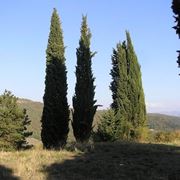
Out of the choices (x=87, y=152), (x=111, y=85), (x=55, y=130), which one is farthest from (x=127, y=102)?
(x=87, y=152)

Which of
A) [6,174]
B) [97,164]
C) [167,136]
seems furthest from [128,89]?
[6,174]

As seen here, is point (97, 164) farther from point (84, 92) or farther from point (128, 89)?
point (128, 89)

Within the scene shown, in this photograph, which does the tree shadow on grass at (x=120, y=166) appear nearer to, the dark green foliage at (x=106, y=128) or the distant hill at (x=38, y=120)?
the dark green foliage at (x=106, y=128)

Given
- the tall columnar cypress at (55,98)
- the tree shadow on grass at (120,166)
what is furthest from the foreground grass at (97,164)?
the tall columnar cypress at (55,98)

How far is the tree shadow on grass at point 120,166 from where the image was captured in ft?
45.1

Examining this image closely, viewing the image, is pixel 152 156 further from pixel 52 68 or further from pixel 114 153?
pixel 52 68

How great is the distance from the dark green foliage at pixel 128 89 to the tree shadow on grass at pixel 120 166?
15.6 meters

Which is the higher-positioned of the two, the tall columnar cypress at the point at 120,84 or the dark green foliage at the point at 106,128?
the tall columnar cypress at the point at 120,84

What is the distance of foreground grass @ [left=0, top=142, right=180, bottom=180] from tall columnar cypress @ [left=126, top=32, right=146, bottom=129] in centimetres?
1599

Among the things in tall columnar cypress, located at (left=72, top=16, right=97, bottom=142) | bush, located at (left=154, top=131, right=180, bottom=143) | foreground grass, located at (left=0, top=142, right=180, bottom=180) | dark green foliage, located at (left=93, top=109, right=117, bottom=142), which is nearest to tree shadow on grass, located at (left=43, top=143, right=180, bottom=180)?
foreground grass, located at (left=0, top=142, right=180, bottom=180)

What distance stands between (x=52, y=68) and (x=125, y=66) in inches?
276

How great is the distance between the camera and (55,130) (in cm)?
2989

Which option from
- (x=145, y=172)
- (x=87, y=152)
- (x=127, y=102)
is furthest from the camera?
(x=127, y=102)

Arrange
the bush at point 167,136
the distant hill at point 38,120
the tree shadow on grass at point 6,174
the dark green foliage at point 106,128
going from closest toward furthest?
the tree shadow on grass at point 6,174 → the bush at point 167,136 → the dark green foliage at point 106,128 → the distant hill at point 38,120
